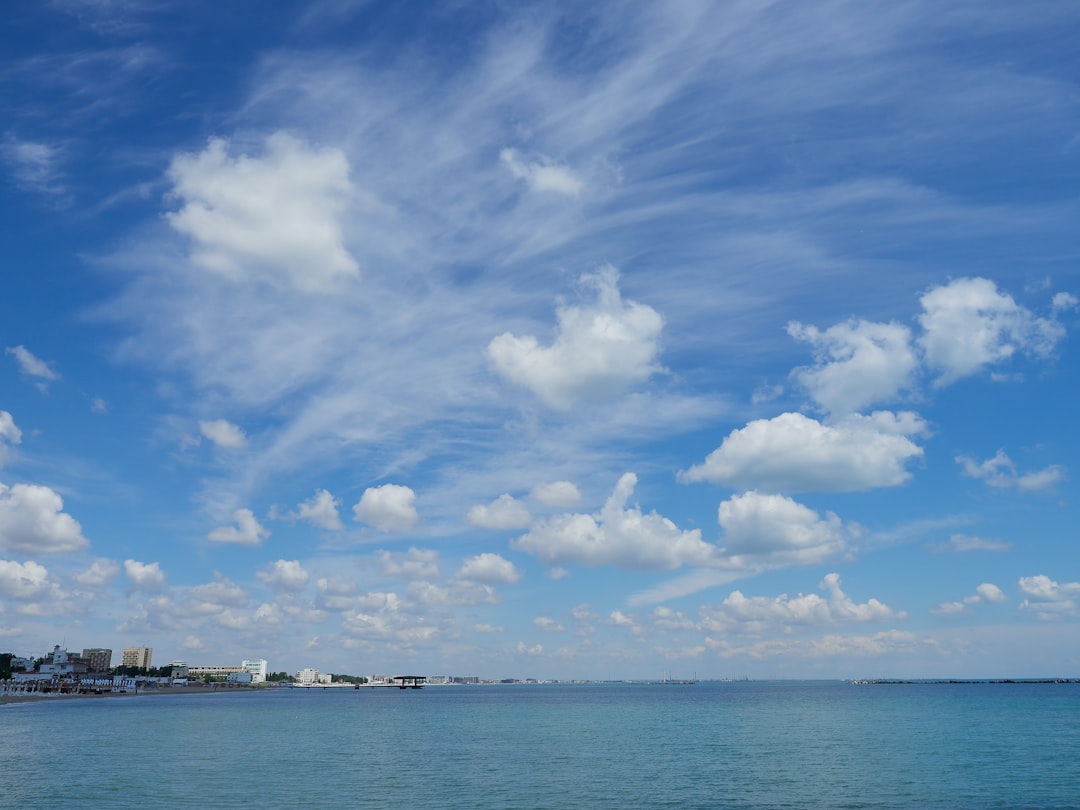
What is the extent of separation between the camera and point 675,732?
12412 cm

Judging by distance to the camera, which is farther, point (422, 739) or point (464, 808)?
point (422, 739)

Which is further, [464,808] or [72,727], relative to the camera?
[72,727]

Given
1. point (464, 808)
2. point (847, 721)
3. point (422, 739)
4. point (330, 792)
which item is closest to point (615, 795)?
point (464, 808)

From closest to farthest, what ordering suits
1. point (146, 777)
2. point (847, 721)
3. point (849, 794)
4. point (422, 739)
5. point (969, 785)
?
point (849, 794), point (969, 785), point (146, 777), point (422, 739), point (847, 721)

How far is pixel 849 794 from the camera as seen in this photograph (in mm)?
59750

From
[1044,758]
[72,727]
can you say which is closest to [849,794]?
[1044,758]

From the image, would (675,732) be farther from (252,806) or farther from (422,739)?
(252,806)

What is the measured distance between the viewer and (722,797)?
58875mm

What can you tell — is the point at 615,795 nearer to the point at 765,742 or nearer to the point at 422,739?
the point at 765,742

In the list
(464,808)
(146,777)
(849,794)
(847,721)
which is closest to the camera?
(464,808)

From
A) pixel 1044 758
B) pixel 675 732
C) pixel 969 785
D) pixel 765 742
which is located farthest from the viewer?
pixel 675 732

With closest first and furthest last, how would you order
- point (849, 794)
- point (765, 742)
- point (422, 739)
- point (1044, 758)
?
point (849, 794), point (1044, 758), point (765, 742), point (422, 739)

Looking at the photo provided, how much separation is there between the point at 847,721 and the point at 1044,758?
66595mm

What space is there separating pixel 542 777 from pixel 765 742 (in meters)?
46.1
